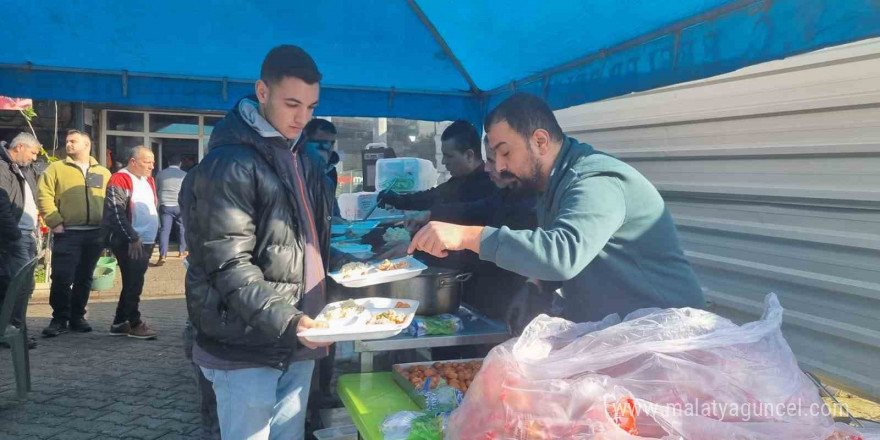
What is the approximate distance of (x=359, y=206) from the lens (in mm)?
5906

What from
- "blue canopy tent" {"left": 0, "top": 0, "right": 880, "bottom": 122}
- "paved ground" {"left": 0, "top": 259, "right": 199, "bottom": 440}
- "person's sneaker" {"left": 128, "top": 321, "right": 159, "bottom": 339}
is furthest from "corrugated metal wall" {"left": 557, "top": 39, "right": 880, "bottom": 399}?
"person's sneaker" {"left": 128, "top": 321, "right": 159, "bottom": 339}

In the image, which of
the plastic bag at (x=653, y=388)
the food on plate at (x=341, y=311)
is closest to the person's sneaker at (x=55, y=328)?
the food on plate at (x=341, y=311)

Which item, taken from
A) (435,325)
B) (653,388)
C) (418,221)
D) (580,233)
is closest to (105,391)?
(418,221)

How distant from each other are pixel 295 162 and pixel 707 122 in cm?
312

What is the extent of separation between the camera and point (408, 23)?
12.8 ft

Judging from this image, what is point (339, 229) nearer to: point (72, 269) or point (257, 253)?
point (257, 253)

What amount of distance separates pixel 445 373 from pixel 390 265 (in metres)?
0.58

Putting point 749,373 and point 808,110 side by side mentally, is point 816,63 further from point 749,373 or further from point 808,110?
point 749,373

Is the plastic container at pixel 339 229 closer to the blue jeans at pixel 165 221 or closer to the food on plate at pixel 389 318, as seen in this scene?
the food on plate at pixel 389 318

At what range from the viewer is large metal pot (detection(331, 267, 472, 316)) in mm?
2602

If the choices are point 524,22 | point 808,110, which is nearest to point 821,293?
point 808,110

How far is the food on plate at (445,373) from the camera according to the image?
2256mm

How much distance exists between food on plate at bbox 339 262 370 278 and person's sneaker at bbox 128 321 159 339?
4.45 meters

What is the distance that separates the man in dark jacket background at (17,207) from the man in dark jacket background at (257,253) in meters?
4.01
